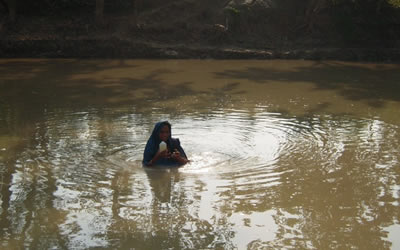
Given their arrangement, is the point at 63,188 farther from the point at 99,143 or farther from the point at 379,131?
the point at 379,131

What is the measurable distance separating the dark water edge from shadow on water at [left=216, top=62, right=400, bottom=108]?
1.59 metres

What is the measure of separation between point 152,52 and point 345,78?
335 inches

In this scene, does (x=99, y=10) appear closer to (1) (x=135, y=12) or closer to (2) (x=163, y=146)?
(1) (x=135, y=12)

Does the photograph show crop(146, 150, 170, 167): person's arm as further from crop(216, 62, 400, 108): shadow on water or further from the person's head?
crop(216, 62, 400, 108): shadow on water

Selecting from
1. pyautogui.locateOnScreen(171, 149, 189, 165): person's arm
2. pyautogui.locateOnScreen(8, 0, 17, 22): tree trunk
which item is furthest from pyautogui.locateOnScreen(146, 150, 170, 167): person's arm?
pyautogui.locateOnScreen(8, 0, 17, 22): tree trunk

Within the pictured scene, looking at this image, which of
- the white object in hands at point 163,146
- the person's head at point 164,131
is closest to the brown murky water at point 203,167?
the white object in hands at point 163,146

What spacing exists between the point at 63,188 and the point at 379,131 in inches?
277

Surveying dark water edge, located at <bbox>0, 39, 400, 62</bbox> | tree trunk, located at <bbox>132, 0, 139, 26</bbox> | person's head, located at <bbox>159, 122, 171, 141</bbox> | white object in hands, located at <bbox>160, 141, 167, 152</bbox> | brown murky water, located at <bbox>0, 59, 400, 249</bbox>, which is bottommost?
brown murky water, located at <bbox>0, 59, 400, 249</bbox>

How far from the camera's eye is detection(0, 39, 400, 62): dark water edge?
25.2 metres

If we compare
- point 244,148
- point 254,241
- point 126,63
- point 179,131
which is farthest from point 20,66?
point 254,241

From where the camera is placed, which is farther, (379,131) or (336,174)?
(379,131)

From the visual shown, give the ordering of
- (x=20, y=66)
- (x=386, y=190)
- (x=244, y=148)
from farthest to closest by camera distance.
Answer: (x=20, y=66)
(x=244, y=148)
(x=386, y=190)

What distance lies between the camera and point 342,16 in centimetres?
2775

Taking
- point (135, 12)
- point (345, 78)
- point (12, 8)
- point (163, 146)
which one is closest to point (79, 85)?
point (345, 78)
